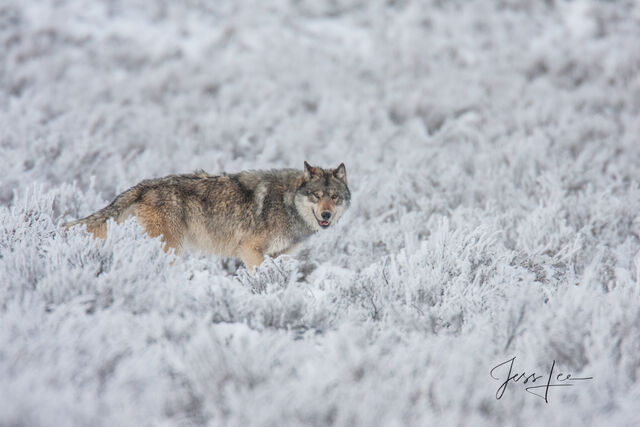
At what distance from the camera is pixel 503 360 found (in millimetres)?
2525

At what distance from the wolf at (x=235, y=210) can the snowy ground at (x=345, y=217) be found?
15.5 inches

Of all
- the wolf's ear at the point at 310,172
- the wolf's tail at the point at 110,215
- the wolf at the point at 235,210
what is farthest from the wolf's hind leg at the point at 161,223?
the wolf's ear at the point at 310,172

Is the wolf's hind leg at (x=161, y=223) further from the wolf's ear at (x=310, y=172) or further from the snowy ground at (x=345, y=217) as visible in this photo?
the wolf's ear at (x=310, y=172)

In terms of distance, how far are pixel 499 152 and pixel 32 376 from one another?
737 centimetres

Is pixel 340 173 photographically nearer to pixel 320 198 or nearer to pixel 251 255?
pixel 320 198

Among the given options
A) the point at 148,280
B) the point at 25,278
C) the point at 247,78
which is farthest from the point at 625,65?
the point at 25,278
